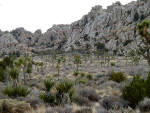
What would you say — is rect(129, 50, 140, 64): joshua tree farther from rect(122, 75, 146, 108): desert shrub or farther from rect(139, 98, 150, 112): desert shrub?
rect(139, 98, 150, 112): desert shrub

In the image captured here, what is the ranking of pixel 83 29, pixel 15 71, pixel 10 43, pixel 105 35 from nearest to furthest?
1. pixel 15 71
2. pixel 105 35
3. pixel 83 29
4. pixel 10 43

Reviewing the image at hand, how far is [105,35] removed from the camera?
97.6 meters

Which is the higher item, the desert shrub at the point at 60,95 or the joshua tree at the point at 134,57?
the joshua tree at the point at 134,57

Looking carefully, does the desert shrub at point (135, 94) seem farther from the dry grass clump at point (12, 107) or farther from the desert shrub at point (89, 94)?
the dry grass clump at point (12, 107)

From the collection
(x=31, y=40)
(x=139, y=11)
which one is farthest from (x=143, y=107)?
(x=31, y=40)

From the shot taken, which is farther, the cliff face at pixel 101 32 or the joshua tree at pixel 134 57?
the cliff face at pixel 101 32

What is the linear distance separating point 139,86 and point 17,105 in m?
6.70

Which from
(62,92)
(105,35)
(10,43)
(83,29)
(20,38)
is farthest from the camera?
(20,38)

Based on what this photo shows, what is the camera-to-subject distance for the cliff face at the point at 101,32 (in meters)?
81.3

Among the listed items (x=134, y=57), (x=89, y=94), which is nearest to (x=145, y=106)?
(x=89, y=94)

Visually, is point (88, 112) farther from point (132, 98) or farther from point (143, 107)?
point (132, 98)

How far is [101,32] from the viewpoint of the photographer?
102062mm

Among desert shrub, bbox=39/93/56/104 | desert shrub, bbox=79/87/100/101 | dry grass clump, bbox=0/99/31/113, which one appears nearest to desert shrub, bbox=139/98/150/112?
desert shrub, bbox=79/87/100/101

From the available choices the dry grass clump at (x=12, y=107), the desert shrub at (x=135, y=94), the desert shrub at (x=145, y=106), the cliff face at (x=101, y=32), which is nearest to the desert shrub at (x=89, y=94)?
the desert shrub at (x=135, y=94)
